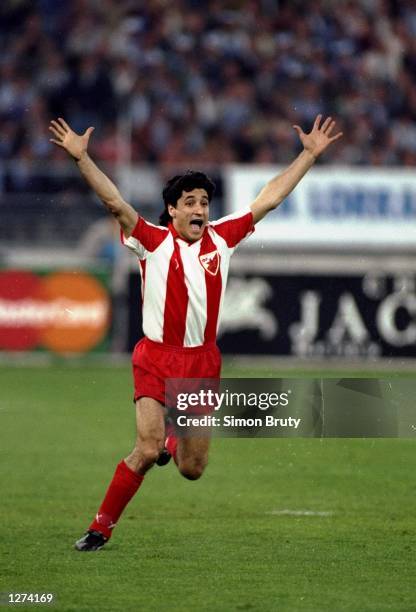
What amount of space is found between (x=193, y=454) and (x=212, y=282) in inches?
35.8

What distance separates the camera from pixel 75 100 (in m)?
22.9

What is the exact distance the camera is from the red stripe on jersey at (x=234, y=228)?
7.50m

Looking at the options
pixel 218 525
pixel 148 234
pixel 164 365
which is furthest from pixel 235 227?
pixel 218 525

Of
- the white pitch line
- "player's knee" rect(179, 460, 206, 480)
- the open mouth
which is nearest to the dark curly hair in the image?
the open mouth

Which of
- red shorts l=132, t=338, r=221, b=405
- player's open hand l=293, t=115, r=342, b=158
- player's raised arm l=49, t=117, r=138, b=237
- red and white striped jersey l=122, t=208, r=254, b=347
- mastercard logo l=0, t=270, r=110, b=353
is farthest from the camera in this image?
mastercard logo l=0, t=270, r=110, b=353

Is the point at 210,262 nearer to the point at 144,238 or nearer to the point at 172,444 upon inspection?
the point at 144,238

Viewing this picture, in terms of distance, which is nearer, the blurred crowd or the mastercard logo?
the mastercard logo

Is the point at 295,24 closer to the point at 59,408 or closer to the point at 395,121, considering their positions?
the point at 395,121

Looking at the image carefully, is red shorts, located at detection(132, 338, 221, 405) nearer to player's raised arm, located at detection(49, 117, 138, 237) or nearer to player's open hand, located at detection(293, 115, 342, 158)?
player's raised arm, located at detection(49, 117, 138, 237)

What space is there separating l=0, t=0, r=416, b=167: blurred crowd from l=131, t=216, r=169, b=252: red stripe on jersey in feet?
47.5

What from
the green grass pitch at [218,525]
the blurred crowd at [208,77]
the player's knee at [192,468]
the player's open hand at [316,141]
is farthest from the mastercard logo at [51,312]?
the player's knee at [192,468]

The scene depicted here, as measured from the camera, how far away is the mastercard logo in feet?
64.5

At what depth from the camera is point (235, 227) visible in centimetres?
754

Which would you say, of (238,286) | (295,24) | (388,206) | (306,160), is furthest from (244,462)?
(295,24)
